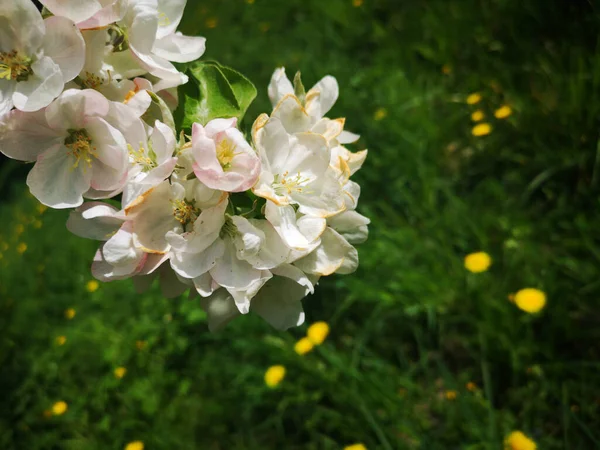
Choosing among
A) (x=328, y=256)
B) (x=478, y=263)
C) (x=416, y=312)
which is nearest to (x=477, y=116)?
(x=478, y=263)

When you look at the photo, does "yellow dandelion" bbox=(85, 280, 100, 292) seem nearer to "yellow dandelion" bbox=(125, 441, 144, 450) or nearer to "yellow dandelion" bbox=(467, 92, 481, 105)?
"yellow dandelion" bbox=(125, 441, 144, 450)

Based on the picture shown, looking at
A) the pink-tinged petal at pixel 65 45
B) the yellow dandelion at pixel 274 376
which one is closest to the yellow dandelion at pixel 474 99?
the yellow dandelion at pixel 274 376

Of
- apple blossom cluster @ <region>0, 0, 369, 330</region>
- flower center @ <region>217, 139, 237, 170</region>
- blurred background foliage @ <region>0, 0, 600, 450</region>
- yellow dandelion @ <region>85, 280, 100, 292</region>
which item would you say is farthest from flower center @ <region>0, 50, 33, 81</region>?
yellow dandelion @ <region>85, 280, 100, 292</region>

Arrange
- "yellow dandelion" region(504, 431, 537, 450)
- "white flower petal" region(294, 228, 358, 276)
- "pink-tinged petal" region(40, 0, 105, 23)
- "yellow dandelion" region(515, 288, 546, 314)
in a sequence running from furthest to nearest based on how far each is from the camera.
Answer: "yellow dandelion" region(515, 288, 546, 314)
"yellow dandelion" region(504, 431, 537, 450)
"white flower petal" region(294, 228, 358, 276)
"pink-tinged petal" region(40, 0, 105, 23)

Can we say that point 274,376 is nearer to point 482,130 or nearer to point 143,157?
point 143,157

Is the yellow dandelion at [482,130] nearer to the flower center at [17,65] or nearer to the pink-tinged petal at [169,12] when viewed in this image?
the pink-tinged petal at [169,12]

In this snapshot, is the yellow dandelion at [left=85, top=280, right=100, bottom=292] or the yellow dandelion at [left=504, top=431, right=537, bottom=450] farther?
the yellow dandelion at [left=85, top=280, right=100, bottom=292]

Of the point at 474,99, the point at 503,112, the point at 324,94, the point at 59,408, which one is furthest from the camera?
the point at 474,99
